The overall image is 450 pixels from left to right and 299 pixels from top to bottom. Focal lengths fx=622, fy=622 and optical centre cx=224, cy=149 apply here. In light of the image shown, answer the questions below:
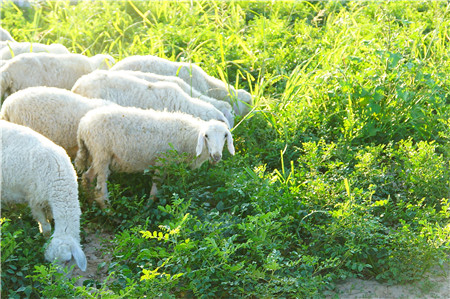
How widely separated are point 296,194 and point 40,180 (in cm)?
187

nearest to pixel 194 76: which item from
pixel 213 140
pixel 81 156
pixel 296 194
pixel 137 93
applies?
pixel 137 93

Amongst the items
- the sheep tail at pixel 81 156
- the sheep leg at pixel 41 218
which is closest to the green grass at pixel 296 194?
the sheep leg at pixel 41 218

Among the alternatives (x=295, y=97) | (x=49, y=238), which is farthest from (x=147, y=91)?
(x=49, y=238)

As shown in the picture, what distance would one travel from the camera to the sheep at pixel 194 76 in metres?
6.58

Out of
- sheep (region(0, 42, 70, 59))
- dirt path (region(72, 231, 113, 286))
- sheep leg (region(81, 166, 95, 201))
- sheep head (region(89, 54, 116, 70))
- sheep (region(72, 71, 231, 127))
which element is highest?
sheep (region(72, 71, 231, 127))

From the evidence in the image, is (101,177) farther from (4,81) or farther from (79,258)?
(4,81)

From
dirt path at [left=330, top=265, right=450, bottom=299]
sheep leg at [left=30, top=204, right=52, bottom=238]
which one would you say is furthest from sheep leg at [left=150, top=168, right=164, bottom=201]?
dirt path at [left=330, top=265, right=450, bottom=299]

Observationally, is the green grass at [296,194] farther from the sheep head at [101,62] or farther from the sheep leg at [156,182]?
the sheep head at [101,62]

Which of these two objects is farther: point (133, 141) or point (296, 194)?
point (133, 141)

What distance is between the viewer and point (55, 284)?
3.60m

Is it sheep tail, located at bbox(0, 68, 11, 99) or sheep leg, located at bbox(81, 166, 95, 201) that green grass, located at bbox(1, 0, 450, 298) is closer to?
sheep leg, located at bbox(81, 166, 95, 201)

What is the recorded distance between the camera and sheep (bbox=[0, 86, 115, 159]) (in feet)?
17.0

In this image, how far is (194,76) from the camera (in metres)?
6.68

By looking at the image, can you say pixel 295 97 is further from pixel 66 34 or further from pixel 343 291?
pixel 66 34
